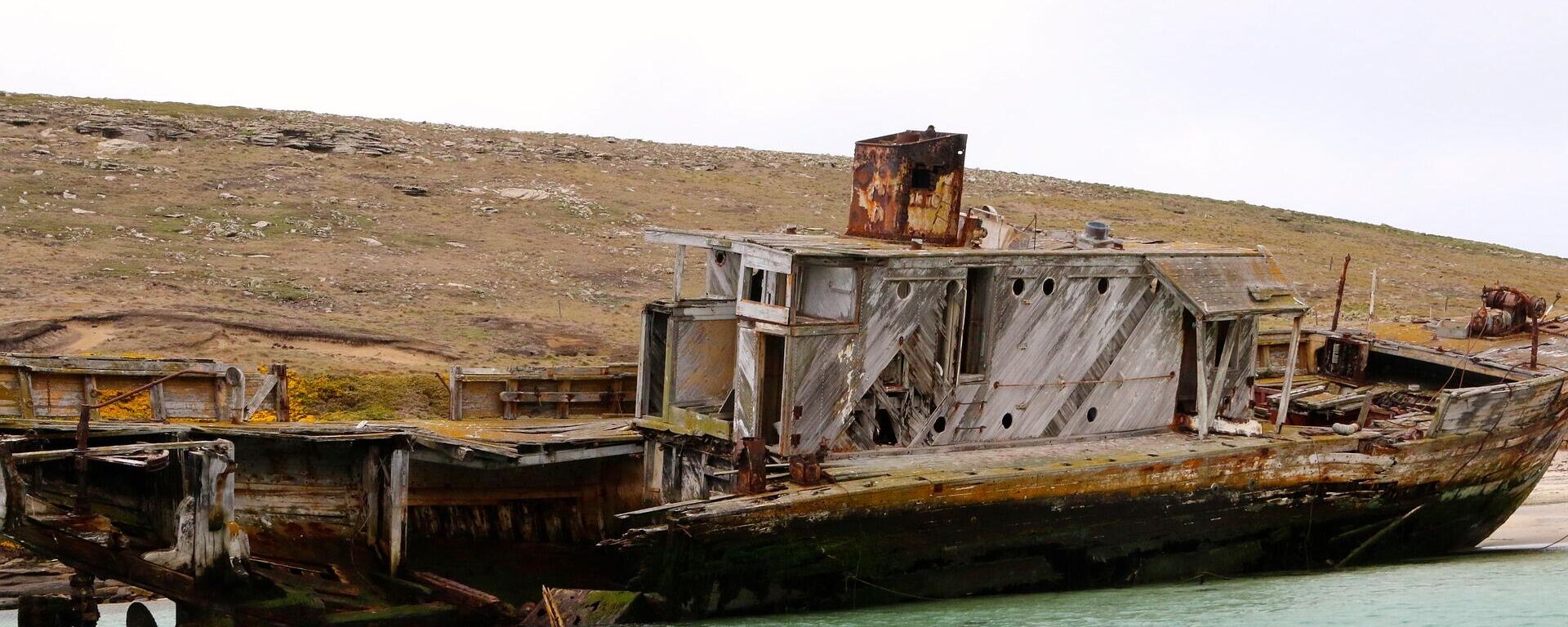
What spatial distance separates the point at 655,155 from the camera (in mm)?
43688

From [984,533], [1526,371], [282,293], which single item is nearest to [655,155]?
[282,293]

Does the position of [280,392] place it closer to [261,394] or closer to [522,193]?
[261,394]

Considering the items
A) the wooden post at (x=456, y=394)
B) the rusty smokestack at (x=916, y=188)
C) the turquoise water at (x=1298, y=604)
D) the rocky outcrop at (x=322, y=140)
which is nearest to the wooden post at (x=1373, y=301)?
the turquoise water at (x=1298, y=604)

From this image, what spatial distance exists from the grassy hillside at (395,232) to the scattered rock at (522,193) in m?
0.07

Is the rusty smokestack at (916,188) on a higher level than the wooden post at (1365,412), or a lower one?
higher

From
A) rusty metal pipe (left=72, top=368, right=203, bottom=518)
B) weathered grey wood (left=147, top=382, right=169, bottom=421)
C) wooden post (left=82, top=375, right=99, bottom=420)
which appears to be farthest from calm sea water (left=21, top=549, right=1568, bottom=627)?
rusty metal pipe (left=72, top=368, right=203, bottom=518)

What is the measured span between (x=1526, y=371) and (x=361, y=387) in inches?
536

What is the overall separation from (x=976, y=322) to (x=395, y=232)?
18.9 m

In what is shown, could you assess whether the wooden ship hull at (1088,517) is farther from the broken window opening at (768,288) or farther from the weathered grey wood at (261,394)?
the weathered grey wood at (261,394)

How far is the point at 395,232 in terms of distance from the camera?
31.4 metres

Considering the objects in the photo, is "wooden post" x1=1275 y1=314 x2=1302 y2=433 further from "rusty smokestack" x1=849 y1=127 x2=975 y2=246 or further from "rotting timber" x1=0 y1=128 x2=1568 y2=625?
"rusty smokestack" x1=849 y1=127 x2=975 y2=246

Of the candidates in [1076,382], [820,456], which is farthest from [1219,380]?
[820,456]

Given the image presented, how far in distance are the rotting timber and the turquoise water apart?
0.66ft

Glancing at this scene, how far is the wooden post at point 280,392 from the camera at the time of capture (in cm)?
1562
